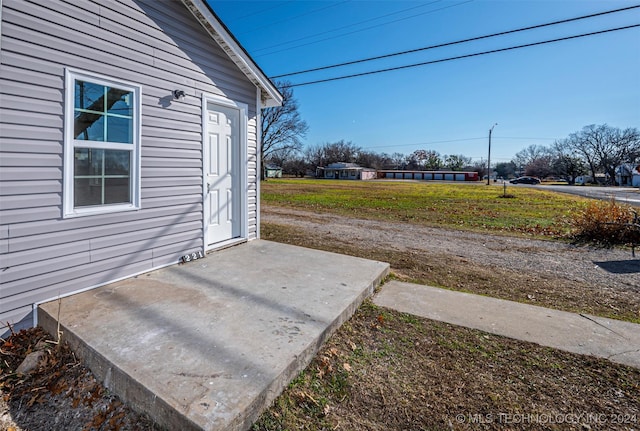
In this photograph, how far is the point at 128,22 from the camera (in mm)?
3582

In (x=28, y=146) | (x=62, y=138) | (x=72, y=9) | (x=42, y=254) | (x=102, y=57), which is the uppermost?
(x=72, y=9)

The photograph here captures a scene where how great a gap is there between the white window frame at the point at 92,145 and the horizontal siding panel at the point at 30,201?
0.28 feet

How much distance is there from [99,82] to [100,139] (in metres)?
0.58

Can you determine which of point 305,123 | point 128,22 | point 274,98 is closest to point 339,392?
point 128,22

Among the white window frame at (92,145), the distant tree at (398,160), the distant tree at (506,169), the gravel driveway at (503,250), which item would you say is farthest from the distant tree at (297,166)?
the white window frame at (92,145)

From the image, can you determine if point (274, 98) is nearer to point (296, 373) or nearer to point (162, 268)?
point (162, 268)

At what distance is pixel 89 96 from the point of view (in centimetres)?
330

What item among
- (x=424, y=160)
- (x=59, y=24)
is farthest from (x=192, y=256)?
(x=424, y=160)

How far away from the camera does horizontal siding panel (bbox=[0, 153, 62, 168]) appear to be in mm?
2703

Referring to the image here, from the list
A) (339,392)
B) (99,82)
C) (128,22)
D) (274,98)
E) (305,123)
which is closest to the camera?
(339,392)

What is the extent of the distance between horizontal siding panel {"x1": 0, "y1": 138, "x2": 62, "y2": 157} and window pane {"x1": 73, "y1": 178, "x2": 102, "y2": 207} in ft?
1.18

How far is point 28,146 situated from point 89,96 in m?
0.80

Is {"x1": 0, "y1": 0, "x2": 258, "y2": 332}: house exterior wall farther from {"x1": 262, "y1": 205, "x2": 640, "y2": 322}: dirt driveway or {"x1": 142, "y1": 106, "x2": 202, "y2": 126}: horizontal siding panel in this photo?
{"x1": 262, "y1": 205, "x2": 640, "y2": 322}: dirt driveway

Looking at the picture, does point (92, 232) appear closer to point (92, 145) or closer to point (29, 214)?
point (29, 214)
